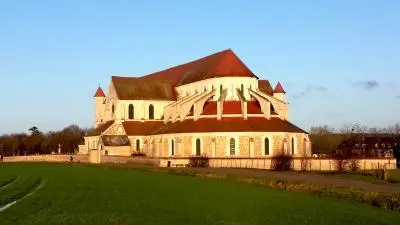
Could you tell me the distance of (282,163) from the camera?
6869cm

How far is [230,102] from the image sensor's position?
84.8 m

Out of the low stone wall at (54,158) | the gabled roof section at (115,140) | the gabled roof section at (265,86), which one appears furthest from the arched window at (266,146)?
the low stone wall at (54,158)

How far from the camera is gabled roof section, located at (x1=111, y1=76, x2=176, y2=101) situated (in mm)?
98625

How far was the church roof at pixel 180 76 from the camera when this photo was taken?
9006cm

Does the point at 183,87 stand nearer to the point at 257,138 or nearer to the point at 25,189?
the point at 257,138

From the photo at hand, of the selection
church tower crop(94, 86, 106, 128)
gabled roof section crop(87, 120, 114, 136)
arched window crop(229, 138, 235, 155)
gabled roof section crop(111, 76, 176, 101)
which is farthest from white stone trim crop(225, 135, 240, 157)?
church tower crop(94, 86, 106, 128)

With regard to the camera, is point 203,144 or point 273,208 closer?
point 273,208

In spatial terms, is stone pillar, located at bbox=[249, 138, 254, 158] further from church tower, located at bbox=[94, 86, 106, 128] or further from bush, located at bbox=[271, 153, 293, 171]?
church tower, located at bbox=[94, 86, 106, 128]

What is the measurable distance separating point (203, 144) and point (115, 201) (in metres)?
49.9

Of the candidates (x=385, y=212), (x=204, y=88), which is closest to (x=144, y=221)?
(x=385, y=212)

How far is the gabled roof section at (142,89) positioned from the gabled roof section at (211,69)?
7.05 ft

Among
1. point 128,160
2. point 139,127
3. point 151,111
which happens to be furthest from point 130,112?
point 128,160

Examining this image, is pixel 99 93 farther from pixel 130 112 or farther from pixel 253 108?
pixel 253 108

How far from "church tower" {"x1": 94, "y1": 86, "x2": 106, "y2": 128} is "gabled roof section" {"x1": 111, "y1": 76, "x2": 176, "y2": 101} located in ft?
30.6
